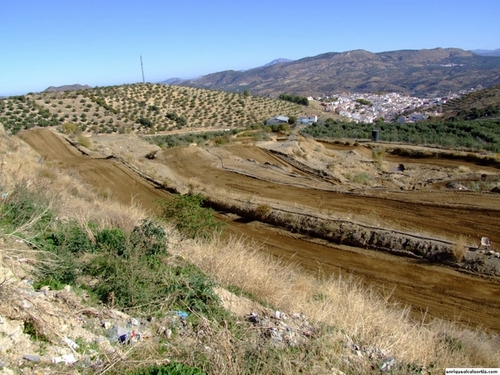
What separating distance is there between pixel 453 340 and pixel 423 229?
292 inches

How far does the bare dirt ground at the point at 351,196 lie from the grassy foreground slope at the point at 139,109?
17.1m

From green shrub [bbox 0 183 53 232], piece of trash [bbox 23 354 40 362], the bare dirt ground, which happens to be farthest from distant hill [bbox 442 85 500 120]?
piece of trash [bbox 23 354 40 362]

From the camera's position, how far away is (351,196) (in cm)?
1750

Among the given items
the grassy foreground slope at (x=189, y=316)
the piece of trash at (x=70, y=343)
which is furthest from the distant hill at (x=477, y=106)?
the piece of trash at (x=70, y=343)

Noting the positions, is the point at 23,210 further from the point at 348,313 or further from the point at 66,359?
the point at 348,313

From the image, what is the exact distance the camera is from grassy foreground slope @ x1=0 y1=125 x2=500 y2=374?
457cm

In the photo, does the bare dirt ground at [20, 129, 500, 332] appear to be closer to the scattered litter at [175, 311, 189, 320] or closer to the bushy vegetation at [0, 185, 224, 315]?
the bushy vegetation at [0, 185, 224, 315]

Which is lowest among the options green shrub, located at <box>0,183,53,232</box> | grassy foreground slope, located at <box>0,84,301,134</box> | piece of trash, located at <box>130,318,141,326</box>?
piece of trash, located at <box>130,318,141,326</box>

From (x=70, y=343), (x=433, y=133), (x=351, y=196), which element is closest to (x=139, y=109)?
(x=433, y=133)

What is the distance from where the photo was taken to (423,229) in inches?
537

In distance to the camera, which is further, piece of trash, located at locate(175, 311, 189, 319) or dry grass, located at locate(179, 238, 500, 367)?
dry grass, located at locate(179, 238, 500, 367)

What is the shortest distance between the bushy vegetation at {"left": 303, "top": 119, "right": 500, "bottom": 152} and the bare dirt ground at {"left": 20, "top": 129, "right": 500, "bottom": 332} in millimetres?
5731

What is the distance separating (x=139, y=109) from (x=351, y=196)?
153ft

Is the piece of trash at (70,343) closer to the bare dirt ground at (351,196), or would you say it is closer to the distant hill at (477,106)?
the bare dirt ground at (351,196)
